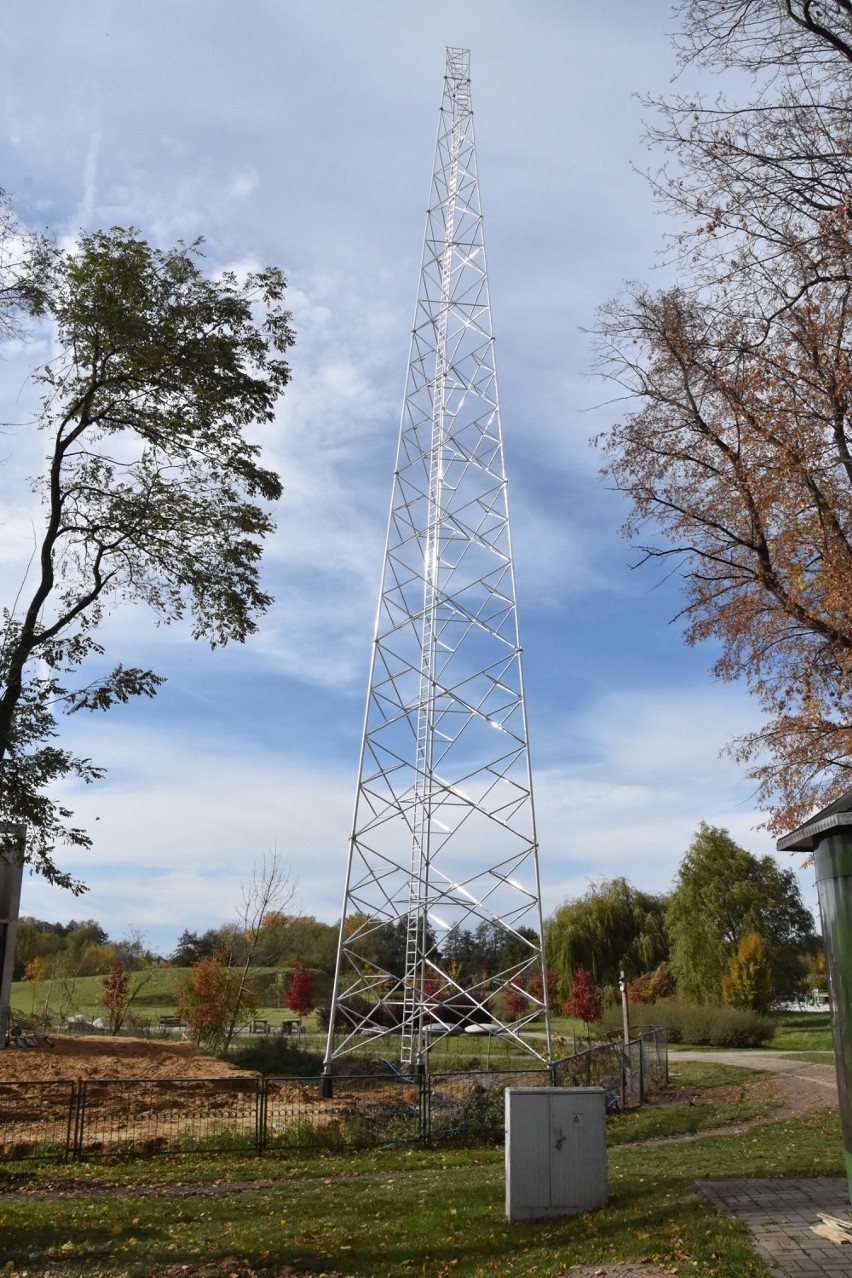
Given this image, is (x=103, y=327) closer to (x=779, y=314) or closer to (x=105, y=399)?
(x=105, y=399)

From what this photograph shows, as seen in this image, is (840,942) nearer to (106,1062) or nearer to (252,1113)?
(252,1113)

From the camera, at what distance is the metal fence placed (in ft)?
48.6

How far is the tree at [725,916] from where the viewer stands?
4131 centimetres

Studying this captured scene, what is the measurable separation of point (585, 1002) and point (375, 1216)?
106 ft

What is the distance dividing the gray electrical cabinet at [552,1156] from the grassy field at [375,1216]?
0.25m

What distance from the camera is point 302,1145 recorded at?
49.3 feet

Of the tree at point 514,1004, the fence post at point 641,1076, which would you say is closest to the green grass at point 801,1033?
the tree at point 514,1004

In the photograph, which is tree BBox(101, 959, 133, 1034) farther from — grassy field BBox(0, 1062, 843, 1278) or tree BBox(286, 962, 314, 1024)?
grassy field BBox(0, 1062, 843, 1278)

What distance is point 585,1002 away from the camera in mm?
40219

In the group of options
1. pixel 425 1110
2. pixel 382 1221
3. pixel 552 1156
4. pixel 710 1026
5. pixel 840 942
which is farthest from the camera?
pixel 710 1026

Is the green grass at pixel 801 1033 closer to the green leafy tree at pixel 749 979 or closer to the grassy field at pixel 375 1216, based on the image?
the green leafy tree at pixel 749 979

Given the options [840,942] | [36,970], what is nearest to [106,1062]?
[840,942]

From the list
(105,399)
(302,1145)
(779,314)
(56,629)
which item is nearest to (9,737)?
(56,629)

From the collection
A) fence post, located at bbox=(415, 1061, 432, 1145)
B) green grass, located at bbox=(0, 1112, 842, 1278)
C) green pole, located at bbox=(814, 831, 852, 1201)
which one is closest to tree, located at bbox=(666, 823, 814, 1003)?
fence post, located at bbox=(415, 1061, 432, 1145)
